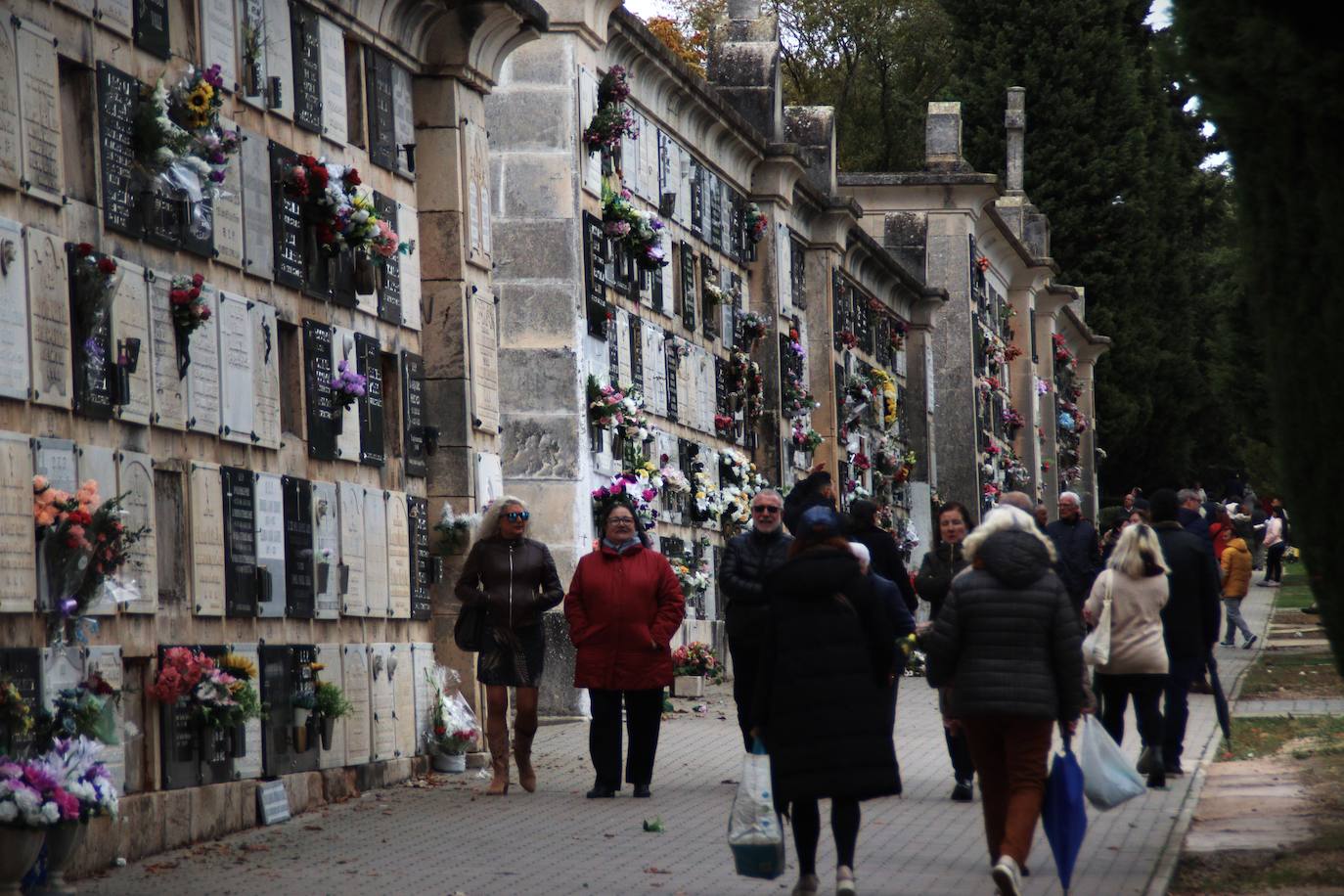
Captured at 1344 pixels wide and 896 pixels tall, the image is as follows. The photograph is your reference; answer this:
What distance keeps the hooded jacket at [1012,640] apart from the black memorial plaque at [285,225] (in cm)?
508

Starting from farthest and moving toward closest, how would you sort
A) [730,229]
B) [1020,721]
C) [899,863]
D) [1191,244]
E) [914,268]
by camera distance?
1. [1191,244]
2. [914,268]
3. [730,229]
4. [899,863]
5. [1020,721]

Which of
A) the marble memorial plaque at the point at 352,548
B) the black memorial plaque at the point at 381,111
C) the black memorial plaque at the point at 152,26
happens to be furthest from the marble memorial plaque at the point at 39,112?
the black memorial plaque at the point at 381,111

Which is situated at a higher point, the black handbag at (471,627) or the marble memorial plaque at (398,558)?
the marble memorial plaque at (398,558)

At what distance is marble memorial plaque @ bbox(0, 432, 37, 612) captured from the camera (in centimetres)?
960

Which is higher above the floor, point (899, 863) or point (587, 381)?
point (587, 381)

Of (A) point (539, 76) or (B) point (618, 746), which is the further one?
(A) point (539, 76)

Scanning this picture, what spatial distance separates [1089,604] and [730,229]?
40.8 ft

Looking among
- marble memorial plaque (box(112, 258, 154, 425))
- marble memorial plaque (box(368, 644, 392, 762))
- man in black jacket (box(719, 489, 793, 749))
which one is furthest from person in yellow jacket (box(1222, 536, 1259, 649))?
marble memorial plaque (box(112, 258, 154, 425))

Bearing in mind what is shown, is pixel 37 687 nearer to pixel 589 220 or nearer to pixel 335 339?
pixel 335 339

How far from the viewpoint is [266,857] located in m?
11.0

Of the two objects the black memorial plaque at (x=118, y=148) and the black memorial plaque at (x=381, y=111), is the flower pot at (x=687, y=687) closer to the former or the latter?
the black memorial plaque at (x=381, y=111)

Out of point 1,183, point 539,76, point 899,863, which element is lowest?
point 899,863

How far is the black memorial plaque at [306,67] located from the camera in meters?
13.4

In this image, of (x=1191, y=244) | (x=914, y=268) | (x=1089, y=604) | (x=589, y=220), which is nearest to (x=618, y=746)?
(x=1089, y=604)
